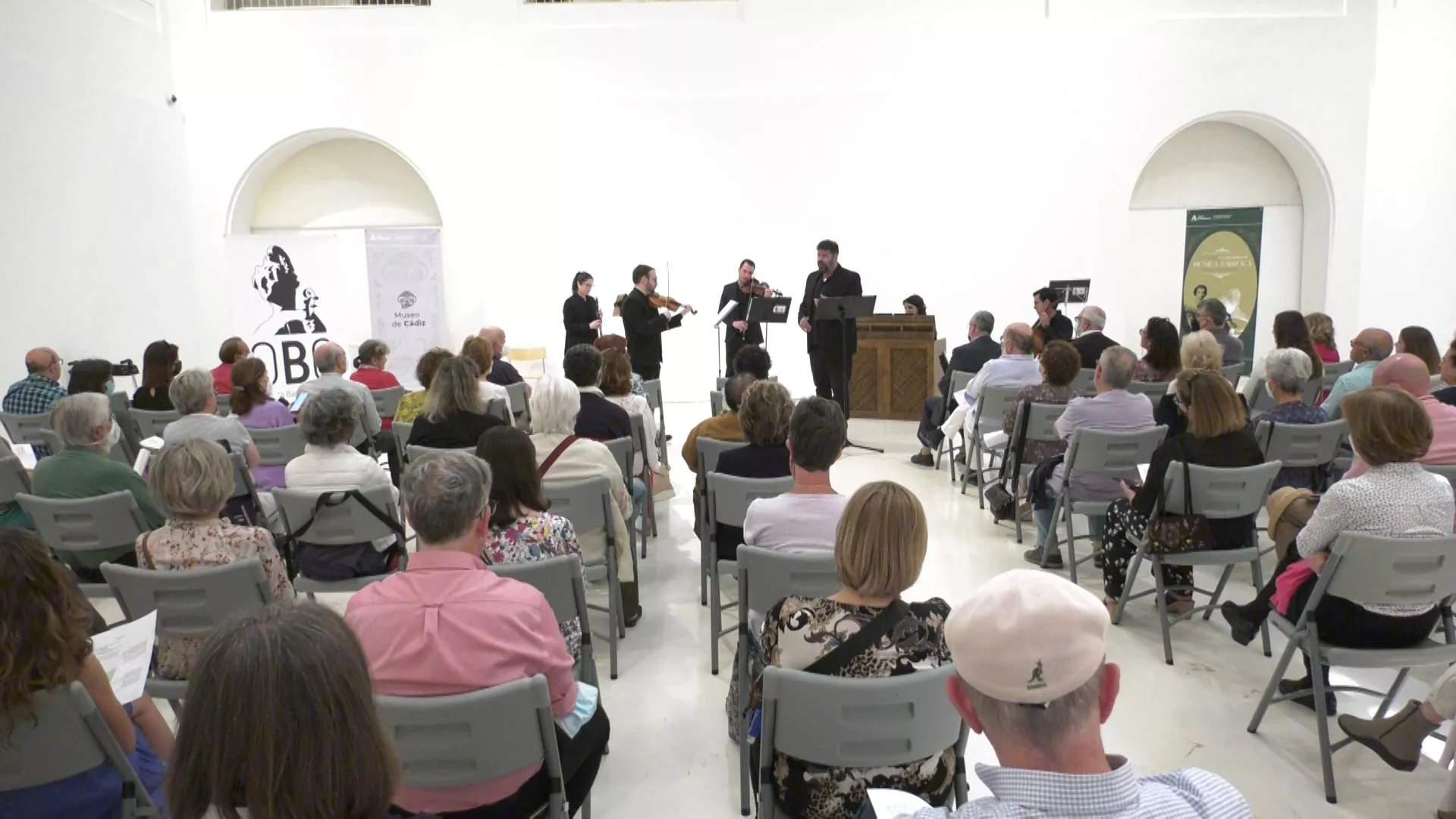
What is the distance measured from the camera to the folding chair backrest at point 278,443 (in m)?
4.64

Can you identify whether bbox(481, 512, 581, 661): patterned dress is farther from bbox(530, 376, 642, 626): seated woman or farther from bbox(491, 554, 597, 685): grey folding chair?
bbox(530, 376, 642, 626): seated woman

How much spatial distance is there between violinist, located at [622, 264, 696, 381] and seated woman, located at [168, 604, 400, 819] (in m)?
7.06

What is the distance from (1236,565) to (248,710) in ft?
16.1

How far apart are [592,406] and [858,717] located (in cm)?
279

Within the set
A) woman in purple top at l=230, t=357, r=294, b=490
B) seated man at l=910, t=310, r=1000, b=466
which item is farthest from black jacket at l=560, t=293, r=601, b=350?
woman in purple top at l=230, t=357, r=294, b=490

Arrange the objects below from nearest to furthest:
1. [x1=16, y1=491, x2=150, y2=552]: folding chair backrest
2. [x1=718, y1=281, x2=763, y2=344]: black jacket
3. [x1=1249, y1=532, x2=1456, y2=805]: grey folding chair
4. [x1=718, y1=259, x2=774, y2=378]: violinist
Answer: [x1=1249, y1=532, x2=1456, y2=805]: grey folding chair, [x1=16, y1=491, x2=150, y2=552]: folding chair backrest, [x1=718, y1=259, x2=774, y2=378]: violinist, [x1=718, y1=281, x2=763, y2=344]: black jacket

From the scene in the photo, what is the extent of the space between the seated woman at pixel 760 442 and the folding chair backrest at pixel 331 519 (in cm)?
129

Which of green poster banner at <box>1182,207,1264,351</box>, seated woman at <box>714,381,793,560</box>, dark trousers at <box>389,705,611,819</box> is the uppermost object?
green poster banner at <box>1182,207,1264,351</box>

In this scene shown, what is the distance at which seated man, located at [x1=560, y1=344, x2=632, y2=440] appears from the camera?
14.5 feet

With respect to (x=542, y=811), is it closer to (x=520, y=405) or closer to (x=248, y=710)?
(x=248, y=710)

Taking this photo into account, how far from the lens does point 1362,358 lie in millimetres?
5426

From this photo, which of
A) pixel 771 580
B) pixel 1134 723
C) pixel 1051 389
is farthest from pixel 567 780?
pixel 1051 389

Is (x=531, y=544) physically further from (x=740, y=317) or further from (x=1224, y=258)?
(x=1224, y=258)

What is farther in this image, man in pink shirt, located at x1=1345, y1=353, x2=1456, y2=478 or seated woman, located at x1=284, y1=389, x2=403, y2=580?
man in pink shirt, located at x1=1345, y1=353, x2=1456, y2=478
